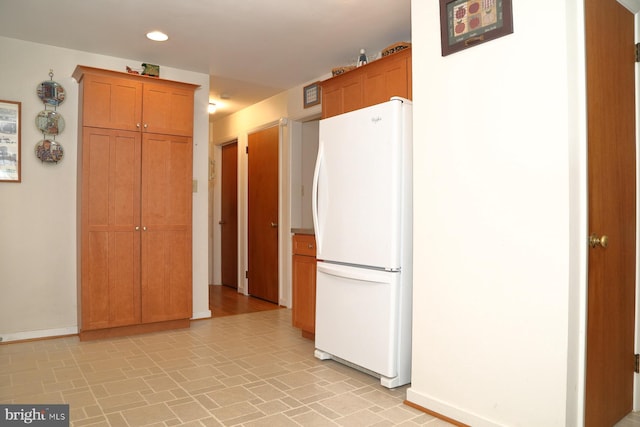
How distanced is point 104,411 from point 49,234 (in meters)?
2.01

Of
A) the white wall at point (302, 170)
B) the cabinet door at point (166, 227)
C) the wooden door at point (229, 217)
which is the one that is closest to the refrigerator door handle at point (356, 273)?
the cabinet door at point (166, 227)

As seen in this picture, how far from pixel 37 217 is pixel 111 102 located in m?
1.14

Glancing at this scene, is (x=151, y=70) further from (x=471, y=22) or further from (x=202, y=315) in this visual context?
(x=471, y=22)

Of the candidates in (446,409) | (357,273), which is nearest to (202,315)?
(357,273)

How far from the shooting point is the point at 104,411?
2.23 metres

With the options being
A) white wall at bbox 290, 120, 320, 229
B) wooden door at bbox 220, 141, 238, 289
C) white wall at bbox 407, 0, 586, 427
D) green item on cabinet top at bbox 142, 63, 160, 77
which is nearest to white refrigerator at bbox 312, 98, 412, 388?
white wall at bbox 407, 0, 586, 427

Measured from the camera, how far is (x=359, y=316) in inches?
106

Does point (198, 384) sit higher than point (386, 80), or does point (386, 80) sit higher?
point (386, 80)

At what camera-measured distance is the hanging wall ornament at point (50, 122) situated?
11.7 ft

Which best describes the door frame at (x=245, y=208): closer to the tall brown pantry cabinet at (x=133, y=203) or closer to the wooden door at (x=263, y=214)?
the wooden door at (x=263, y=214)

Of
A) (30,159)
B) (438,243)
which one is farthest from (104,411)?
(30,159)

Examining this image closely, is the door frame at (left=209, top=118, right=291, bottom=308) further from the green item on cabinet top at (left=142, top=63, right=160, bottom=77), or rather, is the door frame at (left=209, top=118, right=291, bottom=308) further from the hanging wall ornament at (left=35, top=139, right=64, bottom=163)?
the hanging wall ornament at (left=35, top=139, right=64, bottom=163)

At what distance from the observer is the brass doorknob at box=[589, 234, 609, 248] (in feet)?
6.05

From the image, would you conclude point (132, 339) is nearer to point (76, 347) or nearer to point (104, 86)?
point (76, 347)
